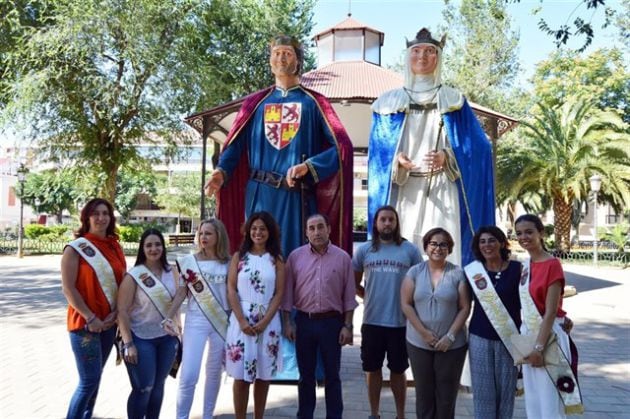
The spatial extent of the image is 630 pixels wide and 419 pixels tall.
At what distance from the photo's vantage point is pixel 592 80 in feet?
93.8

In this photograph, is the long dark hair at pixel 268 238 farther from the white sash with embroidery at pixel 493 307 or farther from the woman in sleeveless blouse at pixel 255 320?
the white sash with embroidery at pixel 493 307

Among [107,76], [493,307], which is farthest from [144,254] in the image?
[107,76]

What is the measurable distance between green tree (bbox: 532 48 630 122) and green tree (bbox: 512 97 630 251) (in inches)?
268

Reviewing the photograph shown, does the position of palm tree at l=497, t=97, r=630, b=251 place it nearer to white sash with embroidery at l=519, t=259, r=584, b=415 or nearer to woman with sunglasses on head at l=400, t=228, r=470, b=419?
woman with sunglasses on head at l=400, t=228, r=470, b=419

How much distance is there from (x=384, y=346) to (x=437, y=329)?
535mm

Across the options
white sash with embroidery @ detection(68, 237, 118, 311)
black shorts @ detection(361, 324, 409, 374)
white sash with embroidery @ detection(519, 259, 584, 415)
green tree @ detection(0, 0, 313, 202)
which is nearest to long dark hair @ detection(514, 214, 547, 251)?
white sash with embroidery @ detection(519, 259, 584, 415)

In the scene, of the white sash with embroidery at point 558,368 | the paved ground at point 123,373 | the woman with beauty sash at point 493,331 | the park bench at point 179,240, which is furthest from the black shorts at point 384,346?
the park bench at point 179,240

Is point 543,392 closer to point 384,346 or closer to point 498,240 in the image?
point 498,240

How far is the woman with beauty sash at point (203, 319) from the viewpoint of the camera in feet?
11.3

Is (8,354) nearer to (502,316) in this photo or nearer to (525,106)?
(502,316)

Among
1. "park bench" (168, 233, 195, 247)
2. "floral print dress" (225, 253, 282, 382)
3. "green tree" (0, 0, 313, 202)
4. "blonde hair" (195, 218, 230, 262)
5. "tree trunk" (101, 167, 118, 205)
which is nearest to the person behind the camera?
"floral print dress" (225, 253, 282, 382)

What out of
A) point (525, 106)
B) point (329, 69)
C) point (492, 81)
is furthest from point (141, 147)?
point (525, 106)

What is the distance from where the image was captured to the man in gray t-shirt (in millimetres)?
3564

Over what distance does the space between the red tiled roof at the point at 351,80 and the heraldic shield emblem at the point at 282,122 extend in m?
7.63
